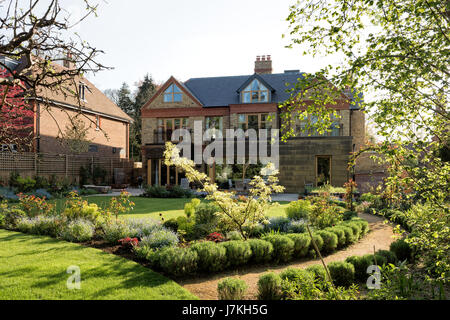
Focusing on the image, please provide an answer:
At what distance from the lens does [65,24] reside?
13.7 ft

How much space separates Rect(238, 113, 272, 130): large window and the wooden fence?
988 centimetres

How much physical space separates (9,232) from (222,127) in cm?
1781

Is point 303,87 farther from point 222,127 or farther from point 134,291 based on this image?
point 222,127

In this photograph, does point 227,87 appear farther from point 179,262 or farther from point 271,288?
point 271,288

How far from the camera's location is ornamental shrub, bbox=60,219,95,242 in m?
6.95

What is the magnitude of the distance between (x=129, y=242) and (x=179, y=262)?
1.89 m

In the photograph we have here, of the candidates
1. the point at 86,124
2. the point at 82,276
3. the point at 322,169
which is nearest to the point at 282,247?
the point at 82,276

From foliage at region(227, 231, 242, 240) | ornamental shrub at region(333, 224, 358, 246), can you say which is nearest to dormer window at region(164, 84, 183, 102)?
foliage at region(227, 231, 242, 240)

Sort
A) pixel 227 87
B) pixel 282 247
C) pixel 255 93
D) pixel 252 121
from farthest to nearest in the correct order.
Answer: pixel 227 87 < pixel 252 121 < pixel 255 93 < pixel 282 247

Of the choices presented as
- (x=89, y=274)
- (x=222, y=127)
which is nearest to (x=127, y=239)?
(x=89, y=274)

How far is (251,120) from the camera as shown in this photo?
23516 mm

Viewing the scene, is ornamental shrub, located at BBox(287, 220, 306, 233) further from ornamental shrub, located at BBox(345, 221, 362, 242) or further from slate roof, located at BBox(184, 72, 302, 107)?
slate roof, located at BBox(184, 72, 302, 107)
